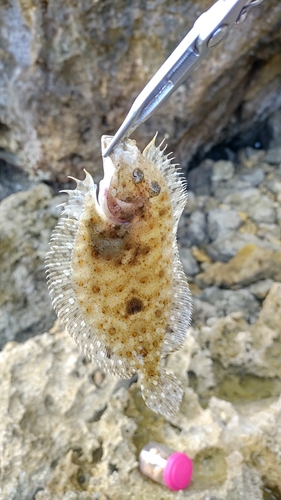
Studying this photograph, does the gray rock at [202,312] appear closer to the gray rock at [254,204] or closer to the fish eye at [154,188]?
the gray rock at [254,204]

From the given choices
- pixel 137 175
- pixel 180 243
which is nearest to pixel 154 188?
pixel 137 175

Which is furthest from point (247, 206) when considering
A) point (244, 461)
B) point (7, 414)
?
point (7, 414)

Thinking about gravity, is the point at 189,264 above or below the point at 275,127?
below

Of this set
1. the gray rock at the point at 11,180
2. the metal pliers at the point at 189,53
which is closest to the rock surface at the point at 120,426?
the metal pliers at the point at 189,53

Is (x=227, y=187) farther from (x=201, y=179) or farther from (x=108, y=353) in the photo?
(x=108, y=353)

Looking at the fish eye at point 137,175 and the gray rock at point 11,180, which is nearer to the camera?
the fish eye at point 137,175

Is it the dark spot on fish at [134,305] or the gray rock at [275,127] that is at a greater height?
the gray rock at [275,127]
